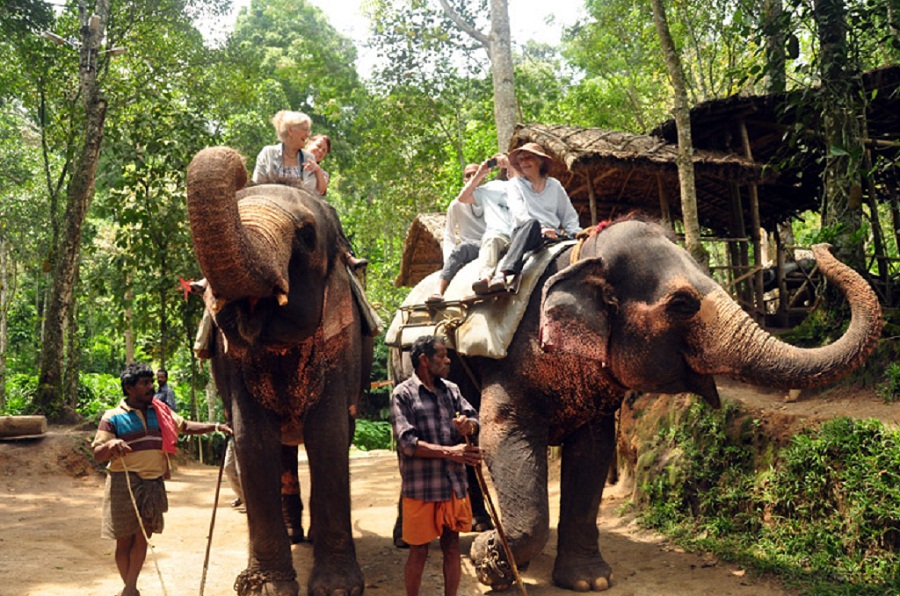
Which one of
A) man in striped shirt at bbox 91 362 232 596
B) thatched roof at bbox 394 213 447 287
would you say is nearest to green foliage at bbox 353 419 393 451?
thatched roof at bbox 394 213 447 287

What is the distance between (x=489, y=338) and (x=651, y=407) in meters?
3.04

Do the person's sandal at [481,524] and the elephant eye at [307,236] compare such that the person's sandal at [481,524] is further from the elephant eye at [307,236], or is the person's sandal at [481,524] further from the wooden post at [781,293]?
the wooden post at [781,293]

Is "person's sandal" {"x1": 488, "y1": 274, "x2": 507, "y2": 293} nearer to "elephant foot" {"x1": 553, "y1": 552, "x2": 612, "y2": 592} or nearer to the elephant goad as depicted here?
the elephant goad

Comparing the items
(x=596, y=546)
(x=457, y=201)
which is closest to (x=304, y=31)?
(x=457, y=201)

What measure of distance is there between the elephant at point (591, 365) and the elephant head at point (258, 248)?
1.38 m

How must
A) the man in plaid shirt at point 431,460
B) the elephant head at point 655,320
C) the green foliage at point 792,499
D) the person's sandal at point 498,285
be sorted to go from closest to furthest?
the man in plaid shirt at point 431,460, the elephant head at point 655,320, the green foliage at point 792,499, the person's sandal at point 498,285

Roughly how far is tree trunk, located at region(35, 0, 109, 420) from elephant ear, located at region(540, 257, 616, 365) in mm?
9383

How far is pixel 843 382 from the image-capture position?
672 cm

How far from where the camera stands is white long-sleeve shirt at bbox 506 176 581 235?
5.78 meters

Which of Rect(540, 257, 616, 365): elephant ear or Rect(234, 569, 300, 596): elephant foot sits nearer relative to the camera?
Rect(234, 569, 300, 596): elephant foot

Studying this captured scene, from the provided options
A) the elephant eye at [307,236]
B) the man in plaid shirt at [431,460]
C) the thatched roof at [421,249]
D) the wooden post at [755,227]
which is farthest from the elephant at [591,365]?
the thatched roof at [421,249]

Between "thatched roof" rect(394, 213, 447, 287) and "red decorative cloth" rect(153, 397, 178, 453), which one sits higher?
"thatched roof" rect(394, 213, 447, 287)

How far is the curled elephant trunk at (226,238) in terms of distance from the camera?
3473mm

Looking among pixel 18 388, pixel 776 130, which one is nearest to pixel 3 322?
pixel 18 388
